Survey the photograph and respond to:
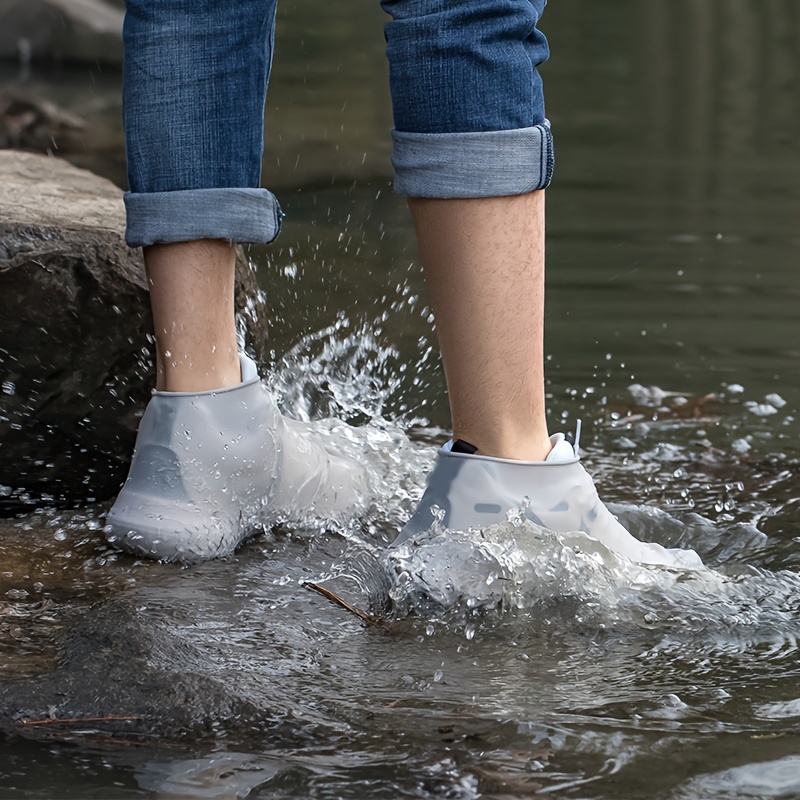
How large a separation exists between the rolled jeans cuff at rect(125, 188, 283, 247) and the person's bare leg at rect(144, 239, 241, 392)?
0.02 m

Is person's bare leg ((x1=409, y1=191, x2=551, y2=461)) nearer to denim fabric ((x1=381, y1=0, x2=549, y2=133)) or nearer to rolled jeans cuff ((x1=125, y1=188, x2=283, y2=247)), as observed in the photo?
denim fabric ((x1=381, y1=0, x2=549, y2=133))

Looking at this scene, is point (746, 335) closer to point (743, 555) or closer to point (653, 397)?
point (653, 397)

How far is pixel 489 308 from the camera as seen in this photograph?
56.4 inches

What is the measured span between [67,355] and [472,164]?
776 mm

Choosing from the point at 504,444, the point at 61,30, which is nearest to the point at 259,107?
the point at 504,444

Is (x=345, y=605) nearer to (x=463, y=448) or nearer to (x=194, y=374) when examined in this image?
(x=463, y=448)

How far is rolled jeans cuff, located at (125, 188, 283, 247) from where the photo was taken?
1.53 m

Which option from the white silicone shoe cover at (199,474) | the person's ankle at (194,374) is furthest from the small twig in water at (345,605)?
the person's ankle at (194,374)

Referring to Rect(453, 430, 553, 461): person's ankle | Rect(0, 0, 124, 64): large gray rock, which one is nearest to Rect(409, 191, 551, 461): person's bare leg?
Rect(453, 430, 553, 461): person's ankle

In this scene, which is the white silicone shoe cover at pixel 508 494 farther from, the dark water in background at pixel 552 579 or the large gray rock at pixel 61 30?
the large gray rock at pixel 61 30

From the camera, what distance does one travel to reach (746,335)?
291 cm

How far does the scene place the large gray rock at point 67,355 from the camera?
73.7 inches

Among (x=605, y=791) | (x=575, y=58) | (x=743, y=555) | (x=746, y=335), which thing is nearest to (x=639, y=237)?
(x=746, y=335)

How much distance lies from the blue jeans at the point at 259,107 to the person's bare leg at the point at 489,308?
3 cm
